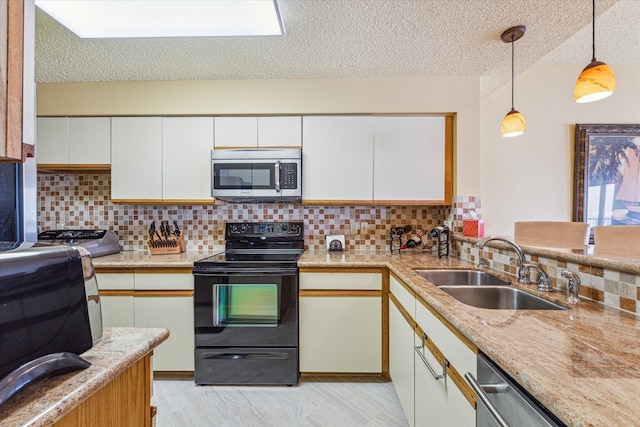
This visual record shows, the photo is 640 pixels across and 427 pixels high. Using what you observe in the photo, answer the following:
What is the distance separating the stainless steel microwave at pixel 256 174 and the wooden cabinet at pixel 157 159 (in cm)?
16

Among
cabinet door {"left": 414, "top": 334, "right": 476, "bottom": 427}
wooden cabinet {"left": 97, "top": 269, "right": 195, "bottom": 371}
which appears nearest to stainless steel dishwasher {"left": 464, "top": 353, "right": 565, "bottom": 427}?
cabinet door {"left": 414, "top": 334, "right": 476, "bottom": 427}

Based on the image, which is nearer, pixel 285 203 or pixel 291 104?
pixel 291 104

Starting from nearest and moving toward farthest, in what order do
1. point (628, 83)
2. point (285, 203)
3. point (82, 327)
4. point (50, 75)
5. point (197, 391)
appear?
point (82, 327) < point (197, 391) < point (50, 75) < point (285, 203) < point (628, 83)

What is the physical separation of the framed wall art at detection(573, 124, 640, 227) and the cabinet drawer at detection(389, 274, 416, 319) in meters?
2.12

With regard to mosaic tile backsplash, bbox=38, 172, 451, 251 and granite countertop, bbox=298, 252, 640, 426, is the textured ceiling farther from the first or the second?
granite countertop, bbox=298, 252, 640, 426

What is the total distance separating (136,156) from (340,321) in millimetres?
2041

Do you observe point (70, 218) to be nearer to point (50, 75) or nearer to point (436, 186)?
point (50, 75)

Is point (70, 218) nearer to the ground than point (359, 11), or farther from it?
nearer to the ground

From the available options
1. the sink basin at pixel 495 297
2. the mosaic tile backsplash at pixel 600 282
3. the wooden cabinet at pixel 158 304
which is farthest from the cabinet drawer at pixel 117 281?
the mosaic tile backsplash at pixel 600 282

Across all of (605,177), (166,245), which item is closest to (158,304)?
(166,245)

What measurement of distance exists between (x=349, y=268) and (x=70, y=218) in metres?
2.52

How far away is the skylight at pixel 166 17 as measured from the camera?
154 cm

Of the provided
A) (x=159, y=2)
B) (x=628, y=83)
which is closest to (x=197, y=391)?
(x=159, y=2)

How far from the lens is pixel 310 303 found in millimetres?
2125
